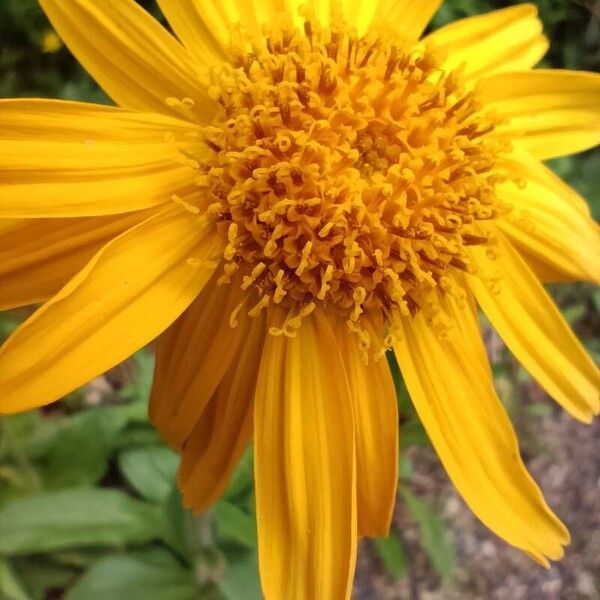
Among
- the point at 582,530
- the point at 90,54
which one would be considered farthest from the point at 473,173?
the point at 582,530

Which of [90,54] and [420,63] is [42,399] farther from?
[420,63]

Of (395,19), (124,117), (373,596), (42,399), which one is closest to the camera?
(42,399)

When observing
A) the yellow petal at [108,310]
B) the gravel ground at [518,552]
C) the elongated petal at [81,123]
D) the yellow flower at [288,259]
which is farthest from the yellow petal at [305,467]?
the gravel ground at [518,552]

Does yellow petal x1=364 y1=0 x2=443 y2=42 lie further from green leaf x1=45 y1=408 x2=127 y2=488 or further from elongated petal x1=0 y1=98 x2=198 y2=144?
green leaf x1=45 y1=408 x2=127 y2=488

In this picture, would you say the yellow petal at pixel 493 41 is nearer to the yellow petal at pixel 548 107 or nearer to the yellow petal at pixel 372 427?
the yellow petal at pixel 548 107

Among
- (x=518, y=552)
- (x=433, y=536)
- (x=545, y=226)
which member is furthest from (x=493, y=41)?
(x=518, y=552)

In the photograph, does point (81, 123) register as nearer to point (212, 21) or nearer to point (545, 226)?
point (212, 21)
